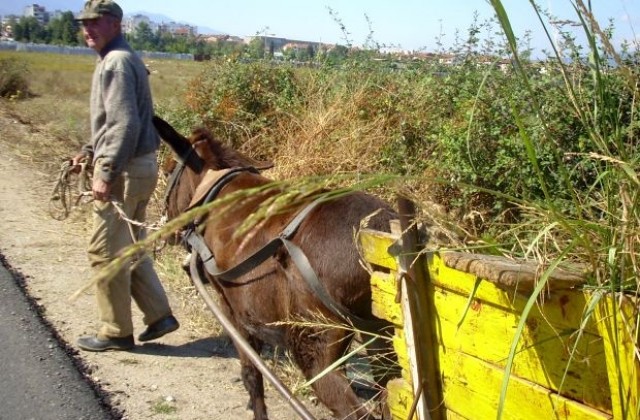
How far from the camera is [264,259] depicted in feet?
12.3

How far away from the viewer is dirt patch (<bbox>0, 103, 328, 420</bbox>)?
4.62 metres

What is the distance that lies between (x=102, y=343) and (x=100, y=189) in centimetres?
116

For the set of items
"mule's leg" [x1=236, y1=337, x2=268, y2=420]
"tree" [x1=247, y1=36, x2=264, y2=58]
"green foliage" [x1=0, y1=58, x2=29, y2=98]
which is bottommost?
"green foliage" [x1=0, y1=58, x2=29, y2=98]

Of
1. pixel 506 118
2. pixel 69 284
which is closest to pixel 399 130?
pixel 506 118

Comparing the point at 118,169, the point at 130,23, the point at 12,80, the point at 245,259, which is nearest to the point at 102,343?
the point at 118,169

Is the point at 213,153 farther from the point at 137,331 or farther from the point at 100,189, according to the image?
the point at 137,331

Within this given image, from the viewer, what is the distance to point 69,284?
679 centimetres

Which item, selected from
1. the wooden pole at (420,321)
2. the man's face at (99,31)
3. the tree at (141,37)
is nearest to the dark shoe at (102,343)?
the man's face at (99,31)

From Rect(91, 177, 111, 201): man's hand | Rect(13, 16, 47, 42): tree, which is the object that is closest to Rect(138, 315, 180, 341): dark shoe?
Rect(91, 177, 111, 201): man's hand

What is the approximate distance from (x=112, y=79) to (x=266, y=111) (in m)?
4.77

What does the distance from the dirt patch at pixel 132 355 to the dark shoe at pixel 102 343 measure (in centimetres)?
5

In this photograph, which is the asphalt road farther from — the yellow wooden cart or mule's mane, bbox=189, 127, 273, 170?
the yellow wooden cart

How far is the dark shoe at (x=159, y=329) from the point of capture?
18.3 feet

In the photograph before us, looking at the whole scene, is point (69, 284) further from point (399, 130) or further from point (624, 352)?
point (624, 352)
